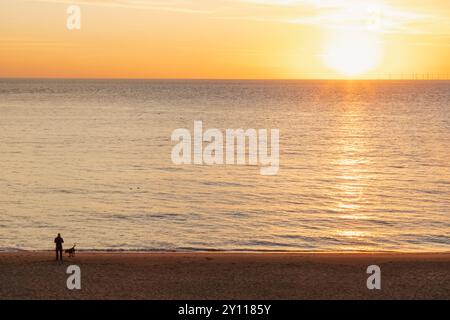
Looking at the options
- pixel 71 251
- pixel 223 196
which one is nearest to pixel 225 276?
pixel 71 251

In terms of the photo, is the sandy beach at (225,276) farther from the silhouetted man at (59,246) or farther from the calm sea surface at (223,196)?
the calm sea surface at (223,196)

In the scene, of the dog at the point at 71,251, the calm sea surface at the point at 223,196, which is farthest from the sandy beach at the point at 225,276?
the calm sea surface at the point at 223,196

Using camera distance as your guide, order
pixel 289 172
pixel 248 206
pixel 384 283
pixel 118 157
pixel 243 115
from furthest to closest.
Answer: pixel 243 115 < pixel 118 157 < pixel 289 172 < pixel 248 206 < pixel 384 283

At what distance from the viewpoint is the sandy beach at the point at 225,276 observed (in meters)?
20.5

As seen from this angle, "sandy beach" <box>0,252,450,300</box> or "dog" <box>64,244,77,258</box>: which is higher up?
"dog" <box>64,244,77,258</box>

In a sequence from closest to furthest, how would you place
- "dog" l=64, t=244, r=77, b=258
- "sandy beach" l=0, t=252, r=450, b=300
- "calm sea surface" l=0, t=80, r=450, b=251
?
"sandy beach" l=0, t=252, r=450, b=300
"dog" l=64, t=244, r=77, b=258
"calm sea surface" l=0, t=80, r=450, b=251

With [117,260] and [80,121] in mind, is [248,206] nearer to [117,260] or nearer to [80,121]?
[117,260]

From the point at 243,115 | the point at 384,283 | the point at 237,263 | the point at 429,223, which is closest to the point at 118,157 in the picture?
the point at 429,223

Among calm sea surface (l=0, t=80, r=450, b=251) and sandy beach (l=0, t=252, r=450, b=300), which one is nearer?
sandy beach (l=0, t=252, r=450, b=300)

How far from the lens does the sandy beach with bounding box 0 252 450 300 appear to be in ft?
67.3

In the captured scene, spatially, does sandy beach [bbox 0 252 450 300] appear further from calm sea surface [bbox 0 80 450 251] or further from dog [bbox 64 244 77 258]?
calm sea surface [bbox 0 80 450 251]

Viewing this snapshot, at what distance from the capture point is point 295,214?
3762 centimetres

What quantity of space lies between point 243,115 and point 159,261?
109315 millimetres

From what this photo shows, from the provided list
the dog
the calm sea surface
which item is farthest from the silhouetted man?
the calm sea surface
